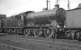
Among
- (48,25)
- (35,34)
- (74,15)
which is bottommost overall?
(35,34)

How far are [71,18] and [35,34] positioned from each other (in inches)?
302

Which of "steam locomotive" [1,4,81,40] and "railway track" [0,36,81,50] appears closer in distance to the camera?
"railway track" [0,36,81,50]

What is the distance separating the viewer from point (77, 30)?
17.6m

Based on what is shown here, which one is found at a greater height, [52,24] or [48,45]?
[52,24]

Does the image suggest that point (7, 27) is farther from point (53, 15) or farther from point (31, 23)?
point (53, 15)

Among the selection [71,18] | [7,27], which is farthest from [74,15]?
[7,27]

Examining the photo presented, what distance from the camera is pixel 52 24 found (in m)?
21.0

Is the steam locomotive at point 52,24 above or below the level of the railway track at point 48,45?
above

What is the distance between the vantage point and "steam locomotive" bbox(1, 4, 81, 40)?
711 inches

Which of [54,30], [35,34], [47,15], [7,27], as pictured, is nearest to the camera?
[54,30]

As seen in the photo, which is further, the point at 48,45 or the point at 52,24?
the point at 52,24

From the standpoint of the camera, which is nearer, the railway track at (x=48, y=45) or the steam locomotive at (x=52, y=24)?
the railway track at (x=48, y=45)

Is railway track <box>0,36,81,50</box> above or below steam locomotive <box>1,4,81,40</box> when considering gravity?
below

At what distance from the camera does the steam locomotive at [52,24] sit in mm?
18062
